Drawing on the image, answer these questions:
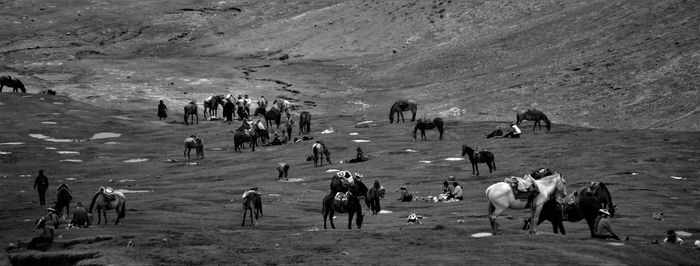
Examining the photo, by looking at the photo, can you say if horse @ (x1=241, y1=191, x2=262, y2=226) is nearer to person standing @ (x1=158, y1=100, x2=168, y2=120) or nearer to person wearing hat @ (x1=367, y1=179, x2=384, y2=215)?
person wearing hat @ (x1=367, y1=179, x2=384, y2=215)

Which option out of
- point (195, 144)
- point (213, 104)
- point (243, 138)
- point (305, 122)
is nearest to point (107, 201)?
point (195, 144)

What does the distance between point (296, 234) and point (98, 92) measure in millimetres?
77523

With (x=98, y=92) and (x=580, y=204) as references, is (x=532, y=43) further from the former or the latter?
(x=580, y=204)

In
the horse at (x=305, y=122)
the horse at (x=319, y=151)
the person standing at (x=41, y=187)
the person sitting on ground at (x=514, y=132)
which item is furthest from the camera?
the horse at (x=305, y=122)

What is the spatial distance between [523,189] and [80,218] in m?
17.0

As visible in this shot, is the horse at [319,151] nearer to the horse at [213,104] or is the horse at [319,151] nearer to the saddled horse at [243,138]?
the saddled horse at [243,138]

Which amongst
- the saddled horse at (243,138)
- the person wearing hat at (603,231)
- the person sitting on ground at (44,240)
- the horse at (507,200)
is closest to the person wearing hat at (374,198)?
the horse at (507,200)

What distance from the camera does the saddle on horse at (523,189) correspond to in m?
32.1

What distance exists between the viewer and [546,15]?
398ft

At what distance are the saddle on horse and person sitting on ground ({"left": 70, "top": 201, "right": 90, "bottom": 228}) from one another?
16.4 meters

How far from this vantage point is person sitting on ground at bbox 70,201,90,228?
122 feet

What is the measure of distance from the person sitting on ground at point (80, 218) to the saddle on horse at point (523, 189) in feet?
53.7

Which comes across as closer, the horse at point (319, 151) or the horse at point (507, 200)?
the horse at point (507, 200)

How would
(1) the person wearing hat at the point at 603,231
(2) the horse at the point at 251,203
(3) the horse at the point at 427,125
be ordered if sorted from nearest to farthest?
(1) the person wearing hat at the point at 603,231 → (2) the horse at the point at 251,203 → (3) the horse at the point at 427,125
